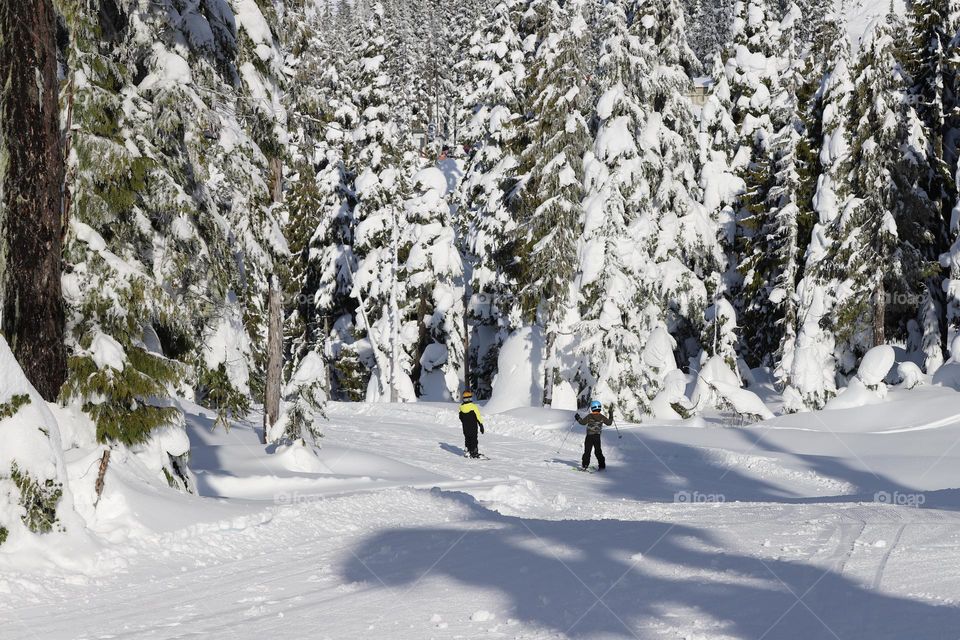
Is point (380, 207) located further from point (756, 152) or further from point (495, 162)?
point (756, 152)

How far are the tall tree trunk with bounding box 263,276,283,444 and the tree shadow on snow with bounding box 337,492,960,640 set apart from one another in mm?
10415

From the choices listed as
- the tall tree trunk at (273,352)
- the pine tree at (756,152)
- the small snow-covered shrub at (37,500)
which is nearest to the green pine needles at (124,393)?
the small snow-covered shrub at (37,500)

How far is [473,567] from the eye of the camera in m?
7.98

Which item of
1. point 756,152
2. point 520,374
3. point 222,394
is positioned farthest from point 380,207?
point 222,394

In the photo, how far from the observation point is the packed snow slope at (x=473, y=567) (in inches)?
239

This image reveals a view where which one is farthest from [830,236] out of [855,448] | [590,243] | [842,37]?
[855,448]

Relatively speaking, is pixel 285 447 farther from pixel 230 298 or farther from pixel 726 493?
pixel 726 493

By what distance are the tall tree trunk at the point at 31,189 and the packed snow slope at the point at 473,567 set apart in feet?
6.57

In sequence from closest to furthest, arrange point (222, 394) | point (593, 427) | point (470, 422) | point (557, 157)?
point (222, 394)
point (593, 427)
point (470, 422)
point (557, 157)

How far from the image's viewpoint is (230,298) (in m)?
16.2

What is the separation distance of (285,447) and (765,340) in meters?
27.3

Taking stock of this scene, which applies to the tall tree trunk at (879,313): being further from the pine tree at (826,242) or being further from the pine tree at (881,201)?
the pine tree at (826,242)

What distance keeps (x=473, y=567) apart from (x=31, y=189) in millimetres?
6599

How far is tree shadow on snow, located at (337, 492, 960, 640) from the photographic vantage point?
5637mm
